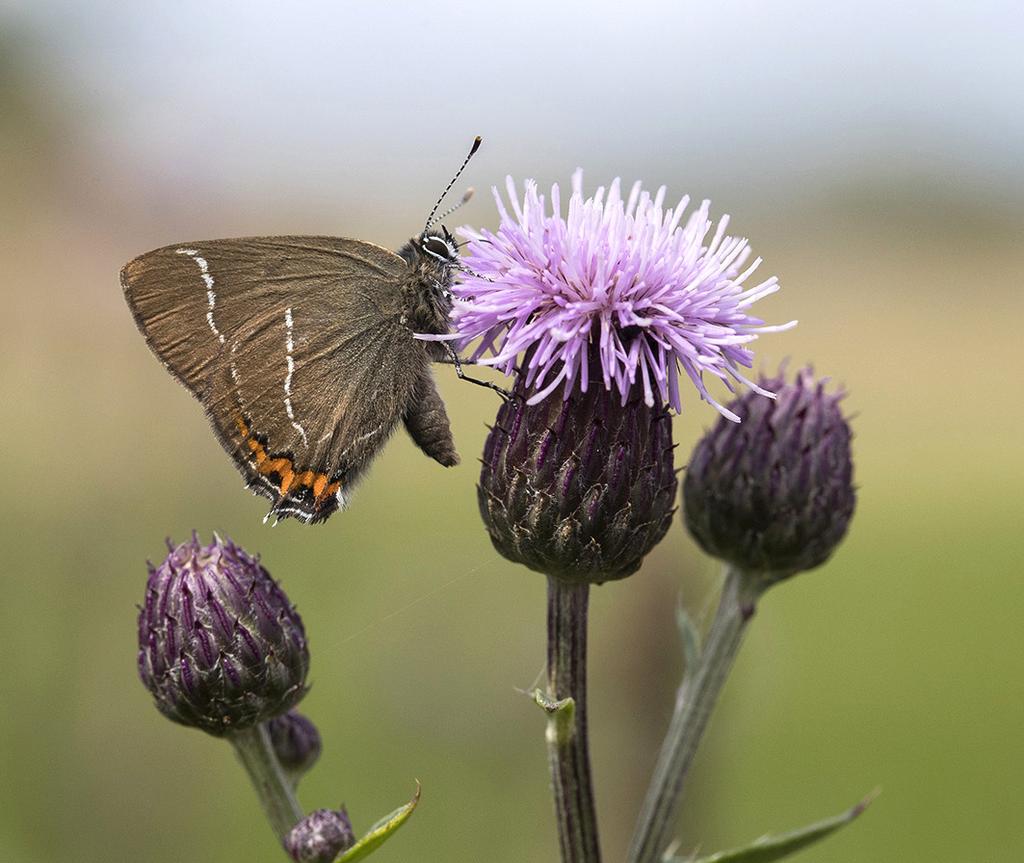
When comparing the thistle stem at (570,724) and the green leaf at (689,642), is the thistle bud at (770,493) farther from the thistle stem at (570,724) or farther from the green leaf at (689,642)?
the thistle stem at (570,724)

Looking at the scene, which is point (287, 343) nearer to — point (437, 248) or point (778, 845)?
point (437, 248)

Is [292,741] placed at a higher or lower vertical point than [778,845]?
higher

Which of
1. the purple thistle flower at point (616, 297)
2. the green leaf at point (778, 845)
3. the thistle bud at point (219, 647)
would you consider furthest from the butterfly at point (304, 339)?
the green leaf at point (778, 845)

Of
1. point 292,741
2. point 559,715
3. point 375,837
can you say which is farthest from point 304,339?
point 375,837

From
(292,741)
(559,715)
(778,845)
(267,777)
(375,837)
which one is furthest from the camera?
(292,741)

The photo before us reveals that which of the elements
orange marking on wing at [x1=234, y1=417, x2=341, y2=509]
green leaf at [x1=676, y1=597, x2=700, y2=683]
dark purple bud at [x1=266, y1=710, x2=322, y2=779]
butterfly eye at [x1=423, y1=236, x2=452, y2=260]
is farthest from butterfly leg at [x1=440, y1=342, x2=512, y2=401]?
dark purple bud at [x1=266, y1=710, x2=322, y2=779]

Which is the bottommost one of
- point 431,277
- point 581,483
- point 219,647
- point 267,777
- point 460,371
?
point 267,777
